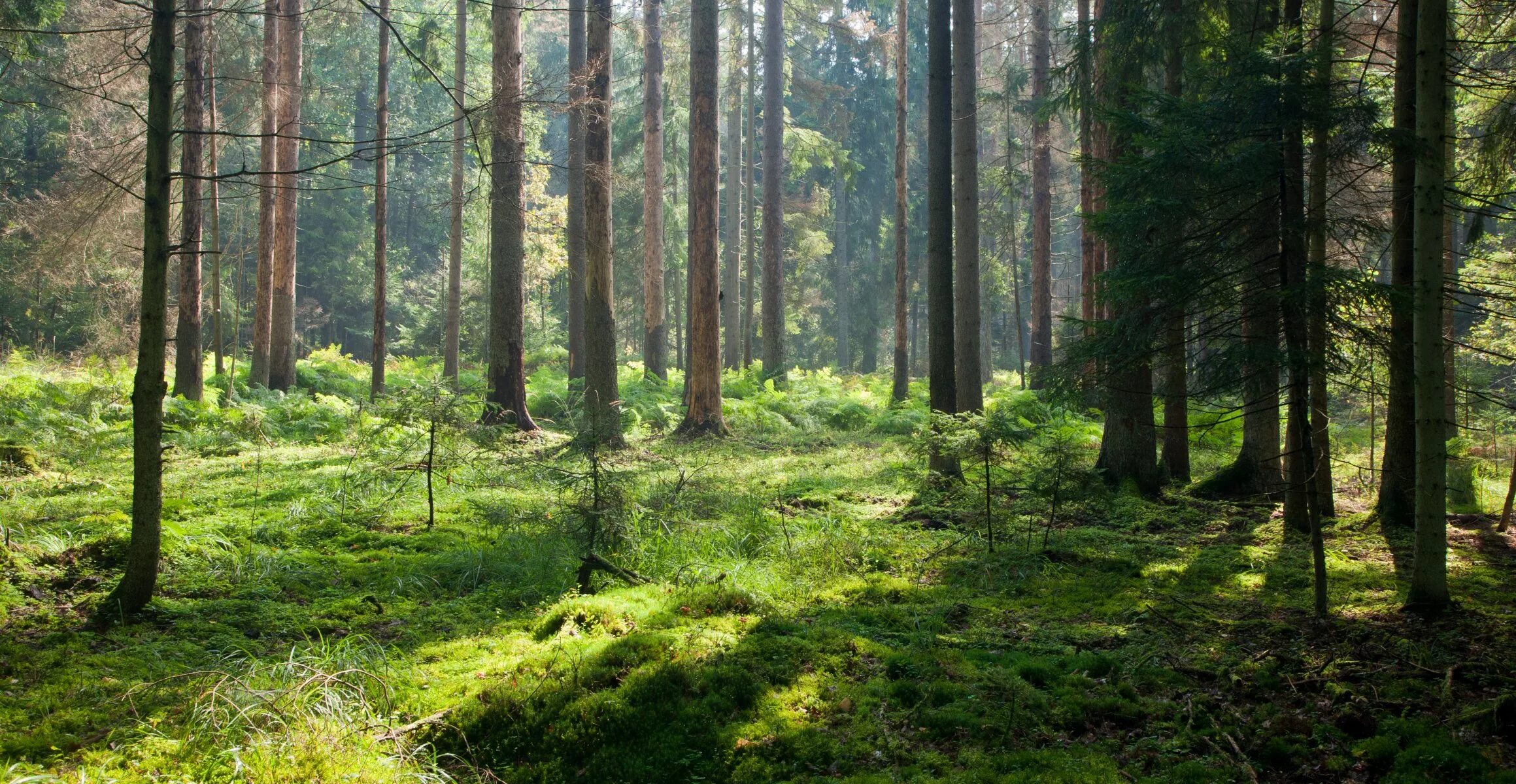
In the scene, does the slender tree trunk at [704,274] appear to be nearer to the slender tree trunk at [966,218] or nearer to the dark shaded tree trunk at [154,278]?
the slender tree trunk at [966,218]

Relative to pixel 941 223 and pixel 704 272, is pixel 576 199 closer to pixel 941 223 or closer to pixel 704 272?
pixel 704 272

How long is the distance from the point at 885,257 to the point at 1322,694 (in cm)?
3759

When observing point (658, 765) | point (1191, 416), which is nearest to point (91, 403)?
point (658, 765)

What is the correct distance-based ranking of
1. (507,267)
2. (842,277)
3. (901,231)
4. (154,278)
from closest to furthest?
(154,278) → (507,267) → (901,231) → (842,277)

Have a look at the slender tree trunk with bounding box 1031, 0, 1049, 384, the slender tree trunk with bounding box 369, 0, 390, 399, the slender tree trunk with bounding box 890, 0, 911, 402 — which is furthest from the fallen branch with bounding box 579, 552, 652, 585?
the slender tree trunk with bounding box 1031, 0, 1049, 384

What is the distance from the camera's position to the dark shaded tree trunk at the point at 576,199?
15.5 meters

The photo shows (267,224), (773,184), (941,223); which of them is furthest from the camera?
(773,184)

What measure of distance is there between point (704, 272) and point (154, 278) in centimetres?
1002

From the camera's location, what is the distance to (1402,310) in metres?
6.14

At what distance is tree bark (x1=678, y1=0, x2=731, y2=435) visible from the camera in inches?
567

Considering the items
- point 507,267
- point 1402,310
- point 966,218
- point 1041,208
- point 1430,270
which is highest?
point 1041,208

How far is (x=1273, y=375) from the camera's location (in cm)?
698

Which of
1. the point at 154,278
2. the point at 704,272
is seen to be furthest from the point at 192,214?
the point at 154,278

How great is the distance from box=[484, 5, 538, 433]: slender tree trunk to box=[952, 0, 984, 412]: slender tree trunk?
6.71m
